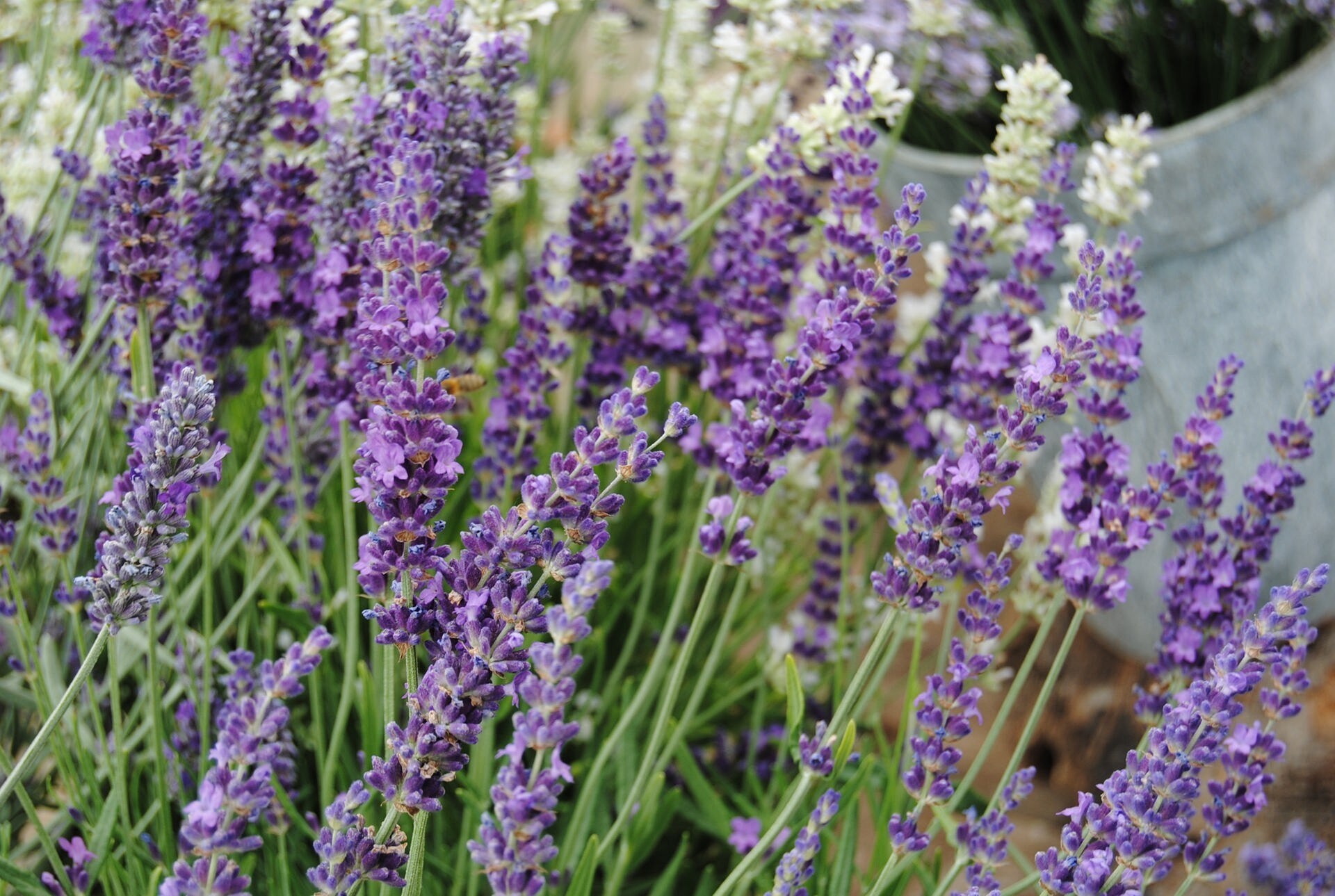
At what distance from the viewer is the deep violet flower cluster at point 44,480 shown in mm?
1005

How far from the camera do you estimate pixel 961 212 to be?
1201 mm

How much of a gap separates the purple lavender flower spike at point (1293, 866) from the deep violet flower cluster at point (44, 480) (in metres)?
1.26

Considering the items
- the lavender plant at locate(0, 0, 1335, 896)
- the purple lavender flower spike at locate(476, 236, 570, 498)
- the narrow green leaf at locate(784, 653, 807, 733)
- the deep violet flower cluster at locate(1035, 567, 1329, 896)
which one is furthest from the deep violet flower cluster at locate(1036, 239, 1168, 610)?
the purple lavender flower spike at locate(476, 236, 570, 498)

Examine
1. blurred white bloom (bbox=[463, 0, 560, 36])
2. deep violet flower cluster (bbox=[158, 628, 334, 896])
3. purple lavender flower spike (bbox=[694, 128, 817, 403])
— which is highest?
blurred white bloom (bbox=[463, 0, 560, 36])

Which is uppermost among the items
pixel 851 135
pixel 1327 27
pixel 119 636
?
pixel 1327 27

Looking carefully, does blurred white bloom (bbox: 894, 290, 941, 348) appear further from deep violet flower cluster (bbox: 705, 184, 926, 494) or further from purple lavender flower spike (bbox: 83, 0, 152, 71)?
purple lavender flower spike (bbox: 83, 0, 152, 71)

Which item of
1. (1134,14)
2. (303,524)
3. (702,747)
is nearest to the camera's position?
(303,524)

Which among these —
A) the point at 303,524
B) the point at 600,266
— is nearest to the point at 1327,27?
the point at 600,266

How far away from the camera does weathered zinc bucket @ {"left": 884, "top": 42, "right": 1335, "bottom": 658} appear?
1670 millimetres

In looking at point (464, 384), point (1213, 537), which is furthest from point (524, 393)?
point (1213, 537)

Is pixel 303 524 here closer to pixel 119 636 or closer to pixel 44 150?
pixel 119 636

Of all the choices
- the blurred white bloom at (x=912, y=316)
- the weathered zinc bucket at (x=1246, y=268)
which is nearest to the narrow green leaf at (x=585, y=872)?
the blurred white bloom at (x=912, y=316)

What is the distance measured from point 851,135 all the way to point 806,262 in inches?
39.0

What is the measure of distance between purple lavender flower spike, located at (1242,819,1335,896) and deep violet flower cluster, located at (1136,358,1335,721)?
0.38 meters
